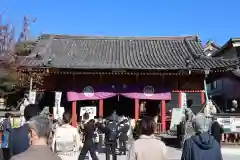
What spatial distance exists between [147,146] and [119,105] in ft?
60.6

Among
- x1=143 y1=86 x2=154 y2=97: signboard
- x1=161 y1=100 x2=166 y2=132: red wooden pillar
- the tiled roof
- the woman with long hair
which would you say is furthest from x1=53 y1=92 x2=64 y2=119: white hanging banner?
the woman with long hair

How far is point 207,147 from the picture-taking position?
4.46 meters

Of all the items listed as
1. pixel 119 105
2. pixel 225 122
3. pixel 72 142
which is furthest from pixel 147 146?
pixel 119 105

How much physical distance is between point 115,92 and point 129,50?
15.6 feet

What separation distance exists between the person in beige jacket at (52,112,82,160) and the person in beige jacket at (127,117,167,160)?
4.63 ft

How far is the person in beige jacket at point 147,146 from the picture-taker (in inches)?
179

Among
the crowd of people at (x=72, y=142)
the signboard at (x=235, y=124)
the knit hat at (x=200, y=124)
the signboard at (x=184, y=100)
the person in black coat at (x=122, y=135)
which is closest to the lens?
the crowd of people at (x=72, y=142)

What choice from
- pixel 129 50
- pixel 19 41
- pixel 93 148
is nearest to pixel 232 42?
pixel 129 50

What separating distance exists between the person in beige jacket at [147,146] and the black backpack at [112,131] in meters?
7.80

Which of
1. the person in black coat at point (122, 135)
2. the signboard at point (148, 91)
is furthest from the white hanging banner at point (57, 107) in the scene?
the person in black coat at point (122, 135)

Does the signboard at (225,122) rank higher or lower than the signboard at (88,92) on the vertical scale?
lower

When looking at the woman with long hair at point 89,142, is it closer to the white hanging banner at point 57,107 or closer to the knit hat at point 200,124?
the knit hat at point 200,124

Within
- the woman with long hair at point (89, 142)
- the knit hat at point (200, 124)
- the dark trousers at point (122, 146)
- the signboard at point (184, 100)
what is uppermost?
the signboard at point (184, 100)

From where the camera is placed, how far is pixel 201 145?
4453mm
